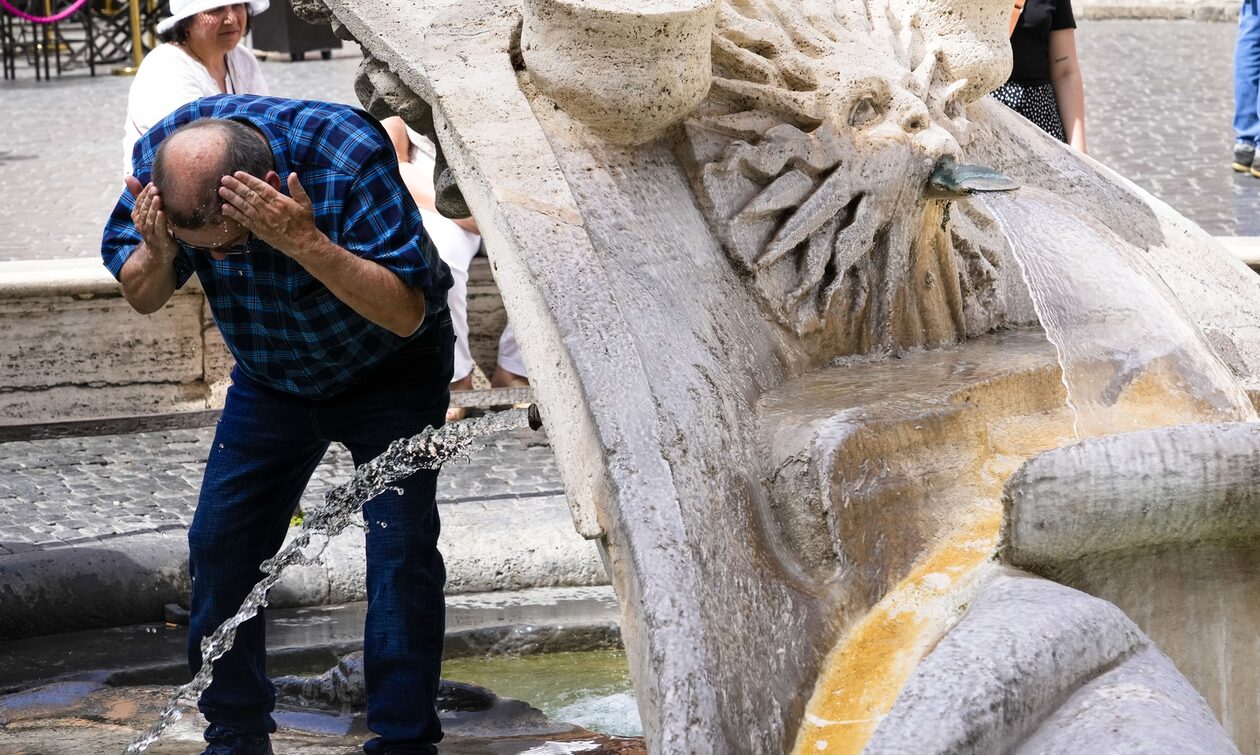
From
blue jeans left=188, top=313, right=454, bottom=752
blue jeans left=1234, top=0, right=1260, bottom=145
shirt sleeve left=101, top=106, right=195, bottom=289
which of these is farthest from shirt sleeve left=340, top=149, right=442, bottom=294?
blue jeans left=1234, top=0, right=1260, bottom=145

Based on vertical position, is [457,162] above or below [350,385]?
above

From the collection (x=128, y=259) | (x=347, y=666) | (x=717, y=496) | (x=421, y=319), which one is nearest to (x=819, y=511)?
(x=717, y=496)

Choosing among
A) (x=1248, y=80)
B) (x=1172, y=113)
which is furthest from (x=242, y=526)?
(x=1172, y=113)

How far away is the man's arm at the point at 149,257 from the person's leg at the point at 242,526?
0.85ft

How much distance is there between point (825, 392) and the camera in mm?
2744

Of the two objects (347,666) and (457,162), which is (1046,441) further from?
(347,666)

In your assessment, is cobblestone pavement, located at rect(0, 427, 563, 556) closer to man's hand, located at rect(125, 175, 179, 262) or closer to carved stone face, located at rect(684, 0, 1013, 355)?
man's hand, located at rect(125, 175, 179, 262)

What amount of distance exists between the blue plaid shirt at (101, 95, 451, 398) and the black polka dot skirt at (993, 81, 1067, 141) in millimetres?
2609

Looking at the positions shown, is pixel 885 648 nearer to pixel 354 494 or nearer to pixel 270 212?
pixel 354 494

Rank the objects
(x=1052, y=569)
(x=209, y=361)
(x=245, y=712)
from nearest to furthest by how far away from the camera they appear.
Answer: (x=1052, y=569) < (x=245, y=712) < (x=209, y=361)

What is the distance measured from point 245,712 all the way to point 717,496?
1.16 metres

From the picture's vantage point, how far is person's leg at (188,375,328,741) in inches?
116

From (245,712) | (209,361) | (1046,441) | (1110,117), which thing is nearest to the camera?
(1046,441)

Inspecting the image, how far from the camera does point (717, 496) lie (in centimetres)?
239
